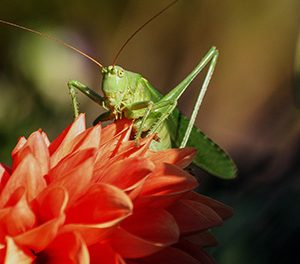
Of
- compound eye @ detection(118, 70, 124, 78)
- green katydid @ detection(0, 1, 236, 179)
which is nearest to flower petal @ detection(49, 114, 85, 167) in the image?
green katydid @ detection(0, 1, 236, 179)

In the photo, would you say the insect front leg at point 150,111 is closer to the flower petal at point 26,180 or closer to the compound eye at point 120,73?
the compound eye at point 120,73

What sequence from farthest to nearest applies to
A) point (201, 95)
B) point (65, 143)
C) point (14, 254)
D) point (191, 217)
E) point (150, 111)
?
point (201, 95) → point (150, 111) → point (65, 143) → point (191, 217) → point (14, 254)

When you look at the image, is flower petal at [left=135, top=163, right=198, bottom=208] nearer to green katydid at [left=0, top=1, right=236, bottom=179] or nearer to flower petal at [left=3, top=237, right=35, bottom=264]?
flower petal at [left=3, top=237, right=35, bottom=264]

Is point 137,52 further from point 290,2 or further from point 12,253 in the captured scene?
point 12,253

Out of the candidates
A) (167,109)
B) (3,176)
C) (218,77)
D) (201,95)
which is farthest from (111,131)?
(218,77)

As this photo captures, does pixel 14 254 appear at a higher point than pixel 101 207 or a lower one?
lower

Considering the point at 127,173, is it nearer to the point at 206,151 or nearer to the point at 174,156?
the point at 174,156

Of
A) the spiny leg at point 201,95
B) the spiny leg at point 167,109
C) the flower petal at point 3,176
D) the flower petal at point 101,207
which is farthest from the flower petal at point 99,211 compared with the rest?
the spiny leg at point 201,95
